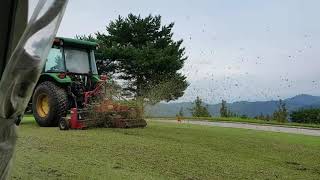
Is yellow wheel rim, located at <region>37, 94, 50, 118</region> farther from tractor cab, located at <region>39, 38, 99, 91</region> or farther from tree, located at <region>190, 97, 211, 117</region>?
tree, located at <region>190, 97, 211, 117</region>

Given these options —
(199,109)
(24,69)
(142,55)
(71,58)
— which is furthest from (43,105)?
(142,55)

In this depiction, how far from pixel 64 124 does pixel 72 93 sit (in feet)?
4.60

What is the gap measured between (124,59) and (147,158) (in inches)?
1032

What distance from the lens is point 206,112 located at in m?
24.0

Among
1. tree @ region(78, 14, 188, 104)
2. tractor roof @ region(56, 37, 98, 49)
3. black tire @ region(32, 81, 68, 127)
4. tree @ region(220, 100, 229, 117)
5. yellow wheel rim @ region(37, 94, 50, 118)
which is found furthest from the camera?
tree @ region(78, 14, 188, 104)

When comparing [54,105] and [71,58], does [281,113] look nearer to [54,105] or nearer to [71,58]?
[71,58]

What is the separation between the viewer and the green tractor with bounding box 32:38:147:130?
10.2 metres

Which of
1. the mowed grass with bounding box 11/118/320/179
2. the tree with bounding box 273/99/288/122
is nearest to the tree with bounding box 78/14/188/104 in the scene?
the tree with bounding box 273/99/288/122

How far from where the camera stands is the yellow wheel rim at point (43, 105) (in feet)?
35.5

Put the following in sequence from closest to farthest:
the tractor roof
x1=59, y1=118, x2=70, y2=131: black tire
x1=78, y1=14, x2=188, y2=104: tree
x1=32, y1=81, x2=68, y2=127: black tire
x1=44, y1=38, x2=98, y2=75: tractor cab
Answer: x1=59, y1=118, x2=70, y2=131: black tire, x1=32, y1=81, x2=68, y2=127: black tire, x1=44, y1=38, x2=98, y2=75: tractor cab, the tractor roof, x1=78, y1=14, x2=188, y2=104: tree

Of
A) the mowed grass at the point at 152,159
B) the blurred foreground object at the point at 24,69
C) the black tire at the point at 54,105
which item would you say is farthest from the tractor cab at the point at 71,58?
the blurred foreground object at the point at 24,69

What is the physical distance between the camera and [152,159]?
5457 mm

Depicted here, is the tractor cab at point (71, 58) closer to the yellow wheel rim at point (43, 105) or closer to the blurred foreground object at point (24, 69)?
the yellow wheel rim at point (43, 105)

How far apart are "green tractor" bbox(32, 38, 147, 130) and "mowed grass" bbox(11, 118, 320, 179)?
2.85 meters
